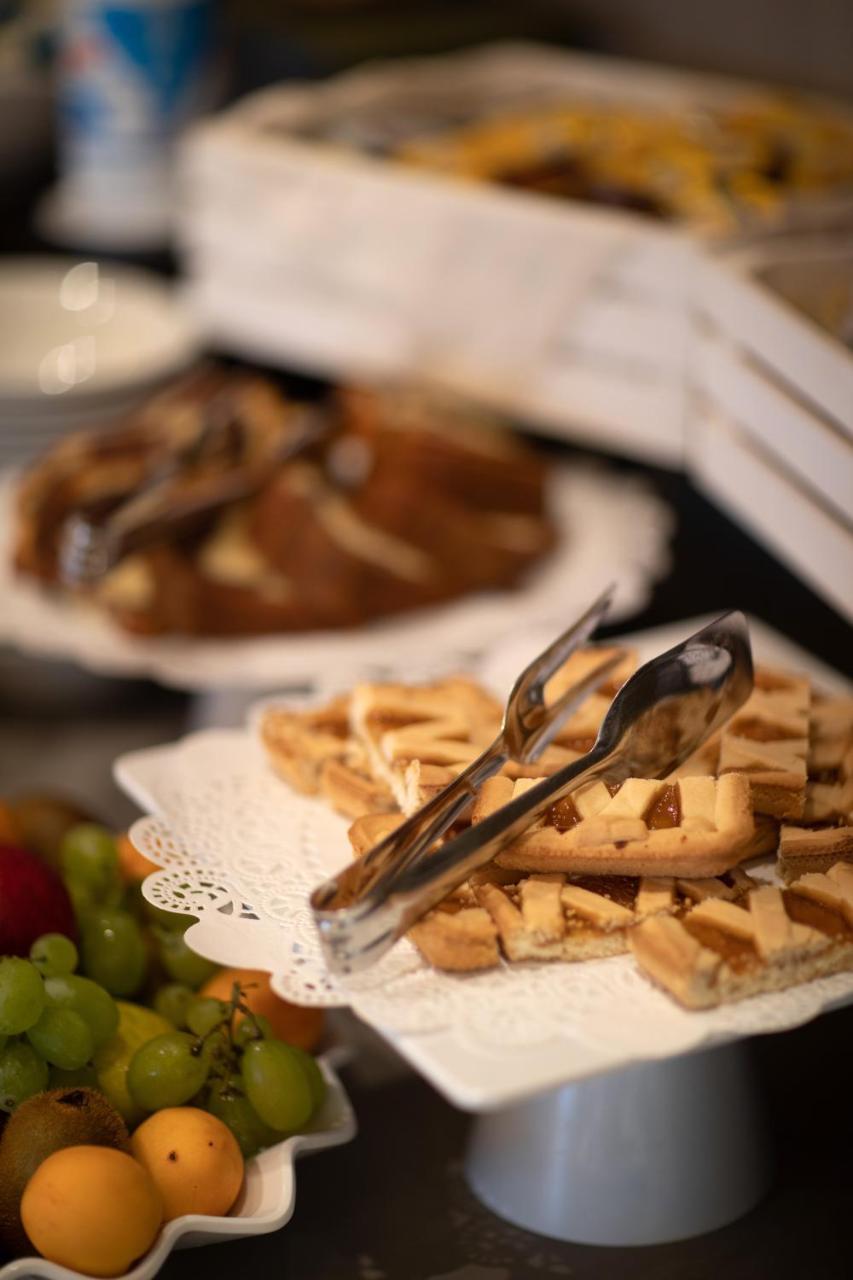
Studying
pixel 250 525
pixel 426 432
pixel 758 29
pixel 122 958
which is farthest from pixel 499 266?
pixel 122 958

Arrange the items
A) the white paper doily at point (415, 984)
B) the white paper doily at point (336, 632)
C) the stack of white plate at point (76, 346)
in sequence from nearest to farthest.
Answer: the white paper doily at point (415, 984) → the white paper doily at point (336, 632) → the stack of white plate at point (76, 346)

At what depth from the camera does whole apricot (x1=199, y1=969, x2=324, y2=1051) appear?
2.52 feet

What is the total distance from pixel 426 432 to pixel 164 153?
33.5 inches

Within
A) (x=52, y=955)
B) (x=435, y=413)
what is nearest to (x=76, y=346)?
(x=435, y=413)

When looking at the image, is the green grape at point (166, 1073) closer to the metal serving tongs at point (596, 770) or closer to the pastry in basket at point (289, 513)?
the metal serving tongs at point (596, 770)

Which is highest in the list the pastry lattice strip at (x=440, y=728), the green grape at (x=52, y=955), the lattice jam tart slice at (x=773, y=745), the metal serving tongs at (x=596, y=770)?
the metal serving tongs at (x=596, y=770)

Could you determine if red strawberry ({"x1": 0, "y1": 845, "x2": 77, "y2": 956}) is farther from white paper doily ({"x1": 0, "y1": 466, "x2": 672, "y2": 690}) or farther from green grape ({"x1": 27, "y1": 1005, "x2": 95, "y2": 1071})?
white paper doily ({"x1": 0, "y1": 466, "x2": 672, "y2": 690})

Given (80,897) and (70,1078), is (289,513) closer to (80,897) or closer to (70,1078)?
(80,897)

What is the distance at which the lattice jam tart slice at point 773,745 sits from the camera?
0.73 meters

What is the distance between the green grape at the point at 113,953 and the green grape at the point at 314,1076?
90 mm

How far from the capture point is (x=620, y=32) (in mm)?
1912

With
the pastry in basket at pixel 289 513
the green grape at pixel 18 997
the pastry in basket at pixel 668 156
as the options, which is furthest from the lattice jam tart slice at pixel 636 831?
the pastry in basket at pixel 668 156

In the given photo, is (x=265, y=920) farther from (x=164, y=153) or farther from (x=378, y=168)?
(x=164, y=153)

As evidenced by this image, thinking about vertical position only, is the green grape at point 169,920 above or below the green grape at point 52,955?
below
